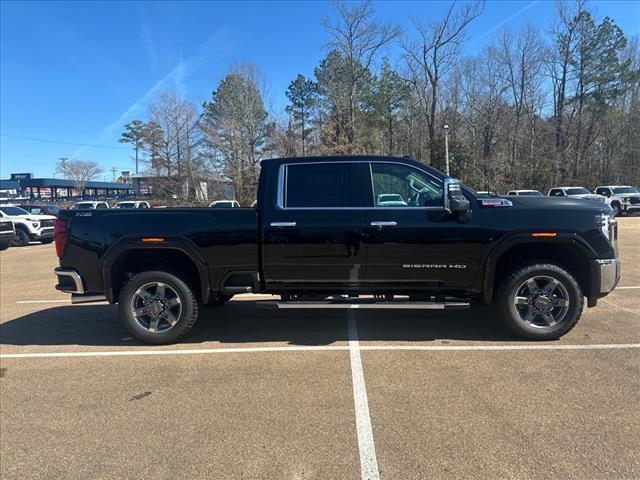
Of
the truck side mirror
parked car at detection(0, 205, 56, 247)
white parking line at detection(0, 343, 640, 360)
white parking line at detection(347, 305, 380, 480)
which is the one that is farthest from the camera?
parked car at detection(0, 205, 56, 247)

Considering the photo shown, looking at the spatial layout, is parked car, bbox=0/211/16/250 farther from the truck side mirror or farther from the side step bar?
the truck side mirror

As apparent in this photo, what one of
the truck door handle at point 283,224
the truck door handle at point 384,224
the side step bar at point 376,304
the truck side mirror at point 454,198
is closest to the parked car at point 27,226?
the side step bar at point 376,304

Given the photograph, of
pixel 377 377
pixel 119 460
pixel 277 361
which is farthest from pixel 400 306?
pixel 119 460

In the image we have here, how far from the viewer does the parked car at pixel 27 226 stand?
1986 cm

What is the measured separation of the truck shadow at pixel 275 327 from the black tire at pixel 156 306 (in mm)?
246

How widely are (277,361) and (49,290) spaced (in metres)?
6.44

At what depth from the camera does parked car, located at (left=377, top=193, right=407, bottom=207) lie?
16.7 feet

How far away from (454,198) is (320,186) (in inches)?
56.5

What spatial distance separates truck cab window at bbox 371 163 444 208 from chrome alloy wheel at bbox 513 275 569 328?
1.31 m

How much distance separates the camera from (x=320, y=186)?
523cm

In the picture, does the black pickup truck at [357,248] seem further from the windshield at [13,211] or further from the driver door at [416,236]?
the windshield at [13,211]

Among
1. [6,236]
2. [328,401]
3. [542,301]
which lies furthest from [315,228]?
[6,236]

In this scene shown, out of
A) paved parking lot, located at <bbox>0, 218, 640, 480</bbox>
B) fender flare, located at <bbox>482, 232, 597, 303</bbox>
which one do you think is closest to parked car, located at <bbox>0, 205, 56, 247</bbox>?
paved parking lot, located at <bbox>0, 218, 640, 480</bbox>

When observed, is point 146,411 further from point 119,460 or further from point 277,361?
point 277,361
